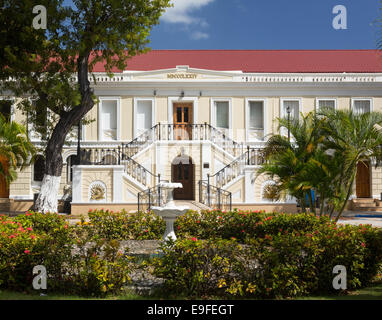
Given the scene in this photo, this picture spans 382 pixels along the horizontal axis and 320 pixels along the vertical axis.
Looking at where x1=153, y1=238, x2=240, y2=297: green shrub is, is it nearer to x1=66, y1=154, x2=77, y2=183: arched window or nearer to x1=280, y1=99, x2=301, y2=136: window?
x1=66, y1=154, x2=77, y2=183: arched window

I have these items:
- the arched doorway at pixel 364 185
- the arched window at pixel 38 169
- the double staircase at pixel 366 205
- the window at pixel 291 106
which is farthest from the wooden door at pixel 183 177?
the arched doorway at pixel 364 185

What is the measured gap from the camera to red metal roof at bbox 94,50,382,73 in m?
25.8

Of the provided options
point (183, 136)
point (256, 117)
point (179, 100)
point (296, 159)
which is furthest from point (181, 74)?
point (296, 159)

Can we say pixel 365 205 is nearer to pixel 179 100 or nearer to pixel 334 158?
pixel 179 100

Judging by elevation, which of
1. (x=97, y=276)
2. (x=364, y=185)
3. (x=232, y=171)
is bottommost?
(x=97, y=276)

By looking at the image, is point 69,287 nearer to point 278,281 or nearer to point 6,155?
point 278,281

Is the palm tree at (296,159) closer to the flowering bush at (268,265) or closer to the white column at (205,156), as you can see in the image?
the flowering bush at (268,265)

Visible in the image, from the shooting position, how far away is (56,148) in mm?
13836

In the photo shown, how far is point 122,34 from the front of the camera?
13.9 meters

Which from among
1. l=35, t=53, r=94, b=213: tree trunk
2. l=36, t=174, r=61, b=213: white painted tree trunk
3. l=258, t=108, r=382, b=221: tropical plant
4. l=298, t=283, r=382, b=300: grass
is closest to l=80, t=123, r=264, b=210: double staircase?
l=35, t=53, r=94, b=213: tree trunk

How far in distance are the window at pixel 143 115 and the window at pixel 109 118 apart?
1.28m

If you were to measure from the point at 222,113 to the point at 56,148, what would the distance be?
1196 centimetres

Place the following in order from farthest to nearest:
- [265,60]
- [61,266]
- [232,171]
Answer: [265,60] < [232,171] < [61,266]
